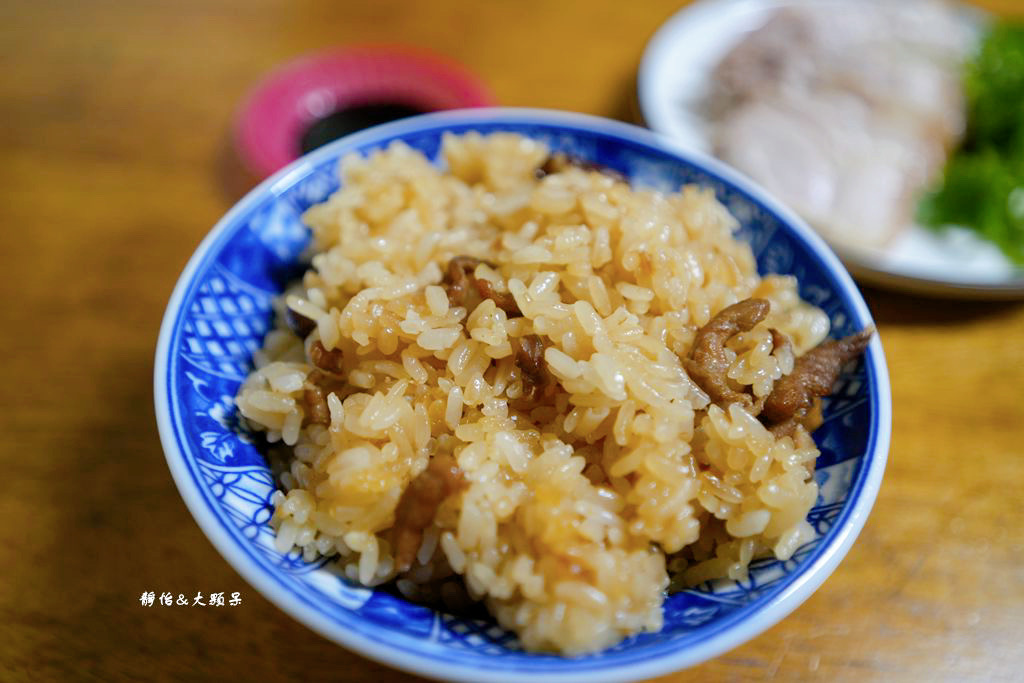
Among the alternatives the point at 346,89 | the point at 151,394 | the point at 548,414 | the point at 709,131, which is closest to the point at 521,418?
the point at 548,414

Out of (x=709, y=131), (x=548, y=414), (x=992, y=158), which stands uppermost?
(x=548, y=414)

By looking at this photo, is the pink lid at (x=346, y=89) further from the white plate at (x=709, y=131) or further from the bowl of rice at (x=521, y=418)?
the bowl of rice at (x=521, y=418)

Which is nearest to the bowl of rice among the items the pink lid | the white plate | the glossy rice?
the glossy rice

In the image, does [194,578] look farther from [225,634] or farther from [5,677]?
[5,677]

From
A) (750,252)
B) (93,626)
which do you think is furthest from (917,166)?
(93,626)

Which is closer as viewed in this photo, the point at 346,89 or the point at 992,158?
the point at 992,158

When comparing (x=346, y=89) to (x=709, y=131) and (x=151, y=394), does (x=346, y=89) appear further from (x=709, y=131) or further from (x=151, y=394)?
(x=151, y=394)
